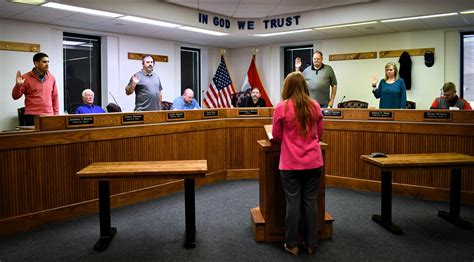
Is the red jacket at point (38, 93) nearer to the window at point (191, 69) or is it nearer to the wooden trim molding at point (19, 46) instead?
the wooden trim molding at point (19, 46)

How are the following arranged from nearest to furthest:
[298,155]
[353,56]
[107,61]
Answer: [298,155] → [107,61] → [353,56]

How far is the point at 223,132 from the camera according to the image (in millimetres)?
5789

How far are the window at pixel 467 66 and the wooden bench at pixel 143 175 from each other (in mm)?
6563

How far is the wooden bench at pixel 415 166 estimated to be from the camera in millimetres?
3576

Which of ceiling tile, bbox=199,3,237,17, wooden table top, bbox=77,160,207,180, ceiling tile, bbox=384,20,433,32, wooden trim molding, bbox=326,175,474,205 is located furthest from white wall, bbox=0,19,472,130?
wooden table top, bbox=77,160,207,180

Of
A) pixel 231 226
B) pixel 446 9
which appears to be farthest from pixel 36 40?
pixel 446 9

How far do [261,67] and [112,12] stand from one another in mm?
5031

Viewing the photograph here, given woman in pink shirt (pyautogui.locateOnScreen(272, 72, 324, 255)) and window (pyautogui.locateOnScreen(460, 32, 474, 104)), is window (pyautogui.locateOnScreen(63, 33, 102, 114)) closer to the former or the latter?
woman in pink shirt (pyautogui.locateOnScreen(272, 72, 324, 255))

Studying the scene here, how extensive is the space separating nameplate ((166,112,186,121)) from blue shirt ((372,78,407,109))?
271cm

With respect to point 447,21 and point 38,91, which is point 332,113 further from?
point 38,91

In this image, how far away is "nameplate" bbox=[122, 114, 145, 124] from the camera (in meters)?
4.59

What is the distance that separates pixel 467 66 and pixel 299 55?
382 centimetres

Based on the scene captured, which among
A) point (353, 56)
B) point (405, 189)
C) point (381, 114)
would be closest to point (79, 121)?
point (381, 114)

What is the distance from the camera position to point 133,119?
4.67m
